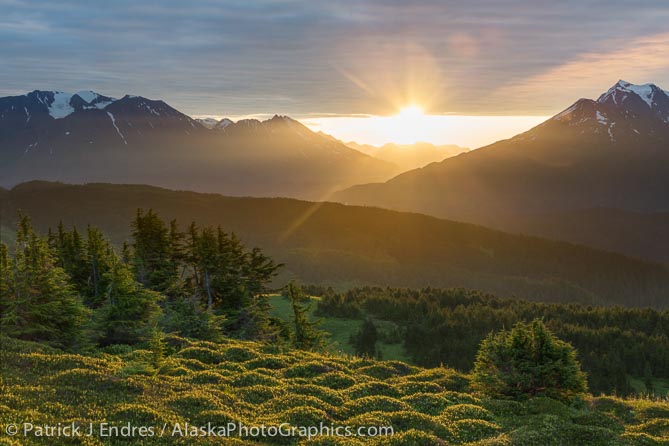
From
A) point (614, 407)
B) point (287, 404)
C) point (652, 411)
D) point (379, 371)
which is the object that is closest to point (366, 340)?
point (379, 371)

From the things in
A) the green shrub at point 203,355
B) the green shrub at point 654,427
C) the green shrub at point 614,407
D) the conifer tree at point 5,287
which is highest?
the conifer tree at point 5,287

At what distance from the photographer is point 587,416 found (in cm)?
2647

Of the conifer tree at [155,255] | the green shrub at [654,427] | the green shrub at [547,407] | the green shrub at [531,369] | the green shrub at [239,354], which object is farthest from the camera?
the conifer tree at [155,255]

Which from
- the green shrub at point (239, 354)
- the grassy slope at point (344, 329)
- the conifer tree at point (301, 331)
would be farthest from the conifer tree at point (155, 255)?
the green shrub at point (239, 354)

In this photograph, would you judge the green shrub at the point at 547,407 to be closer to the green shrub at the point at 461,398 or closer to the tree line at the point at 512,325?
the green shrub at the point at 461,398

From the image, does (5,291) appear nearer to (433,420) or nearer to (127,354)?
(127,354)

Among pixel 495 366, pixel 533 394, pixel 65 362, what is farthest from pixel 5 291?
Result: pixel 533 394

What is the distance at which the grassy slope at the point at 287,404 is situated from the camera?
19.6m

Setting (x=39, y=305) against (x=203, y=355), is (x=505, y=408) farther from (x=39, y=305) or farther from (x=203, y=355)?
(x=39, y=305)

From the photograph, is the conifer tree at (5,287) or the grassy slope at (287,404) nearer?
the grassy slope at (287,404)

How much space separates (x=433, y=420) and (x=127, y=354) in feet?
69.8

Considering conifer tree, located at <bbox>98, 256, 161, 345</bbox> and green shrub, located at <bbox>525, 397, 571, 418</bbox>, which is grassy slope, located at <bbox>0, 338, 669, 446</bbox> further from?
conifer tree, located at <bbox>98, 256, 161, 345</bbox>

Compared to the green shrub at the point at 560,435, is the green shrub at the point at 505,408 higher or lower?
lower

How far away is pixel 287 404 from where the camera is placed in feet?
79.7
